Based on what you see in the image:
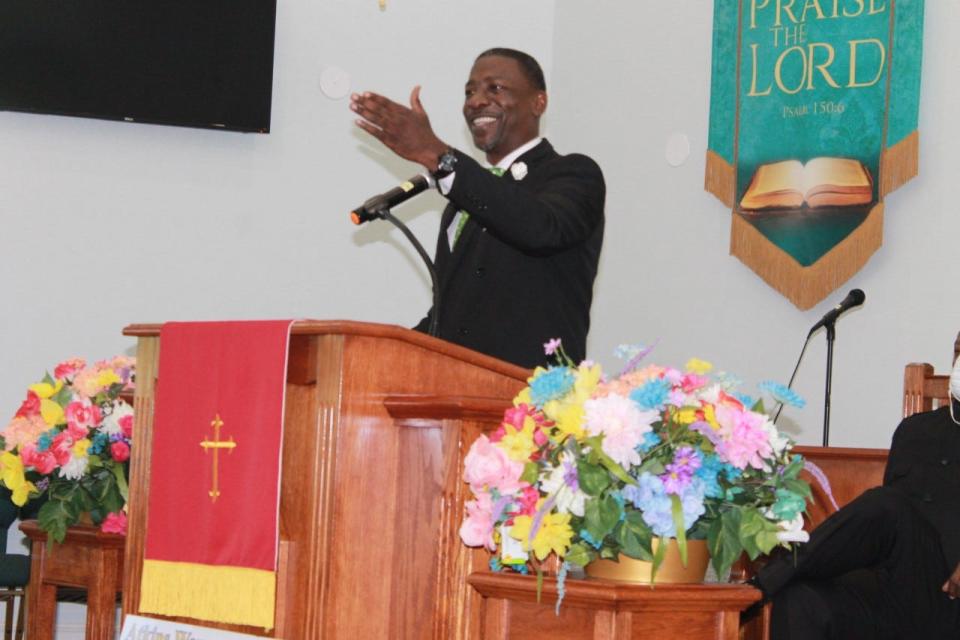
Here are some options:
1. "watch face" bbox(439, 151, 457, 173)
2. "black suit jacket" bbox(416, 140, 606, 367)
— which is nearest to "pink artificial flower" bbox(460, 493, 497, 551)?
"watch face" bbox(439, 151, 457, 173)

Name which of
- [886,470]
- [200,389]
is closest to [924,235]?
[886,470]

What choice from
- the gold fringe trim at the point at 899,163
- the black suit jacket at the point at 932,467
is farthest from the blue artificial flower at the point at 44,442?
the gold fringe trim at the point at 899,163

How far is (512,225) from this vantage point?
3213 millimetres

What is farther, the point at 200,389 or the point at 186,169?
the point at 186,169

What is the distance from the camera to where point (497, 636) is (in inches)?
114

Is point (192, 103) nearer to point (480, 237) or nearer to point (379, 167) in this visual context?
point (379, 167)

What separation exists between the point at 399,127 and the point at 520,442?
0.72 m

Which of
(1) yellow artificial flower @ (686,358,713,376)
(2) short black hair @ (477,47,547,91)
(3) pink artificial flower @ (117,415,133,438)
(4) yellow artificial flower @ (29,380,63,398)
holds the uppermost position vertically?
(2) short black hair @ (477,47,547,91)

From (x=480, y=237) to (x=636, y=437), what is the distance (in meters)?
1.14

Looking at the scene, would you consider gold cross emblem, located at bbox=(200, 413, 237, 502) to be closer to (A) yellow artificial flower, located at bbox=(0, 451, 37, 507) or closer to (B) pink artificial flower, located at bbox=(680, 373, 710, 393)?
(B) pink artificial flower, located at bbox=(680, 373, 710, 393)

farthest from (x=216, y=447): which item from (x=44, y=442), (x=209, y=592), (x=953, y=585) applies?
(x=953, y=585)

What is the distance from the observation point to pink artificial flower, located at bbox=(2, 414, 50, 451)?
4.43 meters

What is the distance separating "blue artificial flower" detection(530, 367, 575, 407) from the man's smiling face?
47.1 inches

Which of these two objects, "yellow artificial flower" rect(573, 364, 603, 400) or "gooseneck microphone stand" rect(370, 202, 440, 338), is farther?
"gooseneck microphone stand" rect(370, 202, 440, 338)
